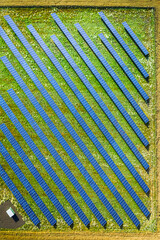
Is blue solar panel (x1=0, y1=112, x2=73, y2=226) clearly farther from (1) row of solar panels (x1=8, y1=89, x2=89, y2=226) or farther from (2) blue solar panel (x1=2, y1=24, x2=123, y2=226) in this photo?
(2) blue solar panel (x1=2, y1=24, x2=123, y2=226)

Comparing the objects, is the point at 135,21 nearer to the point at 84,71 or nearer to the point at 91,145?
the point at 84,71

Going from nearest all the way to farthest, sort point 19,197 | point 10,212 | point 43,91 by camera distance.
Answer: point 10,212 < point 19,197 < point 43,91

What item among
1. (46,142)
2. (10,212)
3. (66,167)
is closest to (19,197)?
(10,212)

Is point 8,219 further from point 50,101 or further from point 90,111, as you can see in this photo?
point 90,111

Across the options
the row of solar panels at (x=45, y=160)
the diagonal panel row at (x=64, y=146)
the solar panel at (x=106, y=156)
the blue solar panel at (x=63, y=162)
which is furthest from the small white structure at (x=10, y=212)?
the solar panel at (x=106, y=156)

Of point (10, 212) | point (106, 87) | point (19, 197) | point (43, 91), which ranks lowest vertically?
point (10, 212)

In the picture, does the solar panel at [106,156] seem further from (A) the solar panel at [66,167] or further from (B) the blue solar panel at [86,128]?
(A) the solar panel at [66,167]

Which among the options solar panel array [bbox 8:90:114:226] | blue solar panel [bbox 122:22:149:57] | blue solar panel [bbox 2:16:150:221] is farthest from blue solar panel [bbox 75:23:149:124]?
solar panel array [bbox 8:90:114:226]
